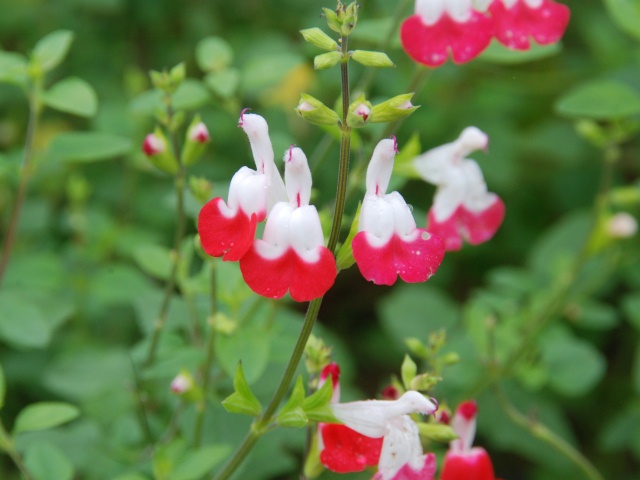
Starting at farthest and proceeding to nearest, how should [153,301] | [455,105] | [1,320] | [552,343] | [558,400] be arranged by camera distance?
1. [455,105]
2. [558,400]
3. [552,343]
4. [153,301]
5. [1,320]

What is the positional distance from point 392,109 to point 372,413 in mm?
394

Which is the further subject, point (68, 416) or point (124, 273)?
point (124, 273)

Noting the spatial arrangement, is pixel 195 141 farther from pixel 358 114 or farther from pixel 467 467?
pixel 467 467

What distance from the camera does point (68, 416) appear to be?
4.47ft

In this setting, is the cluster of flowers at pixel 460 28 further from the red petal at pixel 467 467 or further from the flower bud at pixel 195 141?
the red petal at pixel 467 467

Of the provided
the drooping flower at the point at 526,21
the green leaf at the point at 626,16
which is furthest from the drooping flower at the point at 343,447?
the green leaf at the point at 626,16

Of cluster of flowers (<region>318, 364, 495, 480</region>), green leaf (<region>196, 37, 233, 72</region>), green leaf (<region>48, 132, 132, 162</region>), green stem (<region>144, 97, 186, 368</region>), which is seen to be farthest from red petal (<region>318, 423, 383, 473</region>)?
green leaf (<region>196, 37, 233, 72</region>)

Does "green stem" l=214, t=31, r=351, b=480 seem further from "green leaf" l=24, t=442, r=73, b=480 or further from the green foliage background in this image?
"green leaf" l=24, t=442, r=73, b=480

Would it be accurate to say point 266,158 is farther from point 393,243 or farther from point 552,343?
point 552,343

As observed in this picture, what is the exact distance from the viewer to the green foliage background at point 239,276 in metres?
1.67

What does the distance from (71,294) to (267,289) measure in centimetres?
123

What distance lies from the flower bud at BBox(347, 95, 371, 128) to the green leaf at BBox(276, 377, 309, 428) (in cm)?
34

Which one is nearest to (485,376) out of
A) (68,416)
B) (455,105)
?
(68,416)

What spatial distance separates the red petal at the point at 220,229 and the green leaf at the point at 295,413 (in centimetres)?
20
